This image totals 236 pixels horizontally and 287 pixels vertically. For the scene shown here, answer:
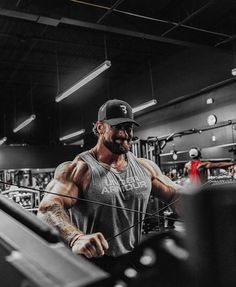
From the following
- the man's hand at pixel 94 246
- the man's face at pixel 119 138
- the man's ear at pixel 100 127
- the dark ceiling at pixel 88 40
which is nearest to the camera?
the man's hand at pixel 94 246

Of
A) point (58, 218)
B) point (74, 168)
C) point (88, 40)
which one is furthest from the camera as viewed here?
point (88, 40)

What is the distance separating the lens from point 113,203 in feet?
5.96

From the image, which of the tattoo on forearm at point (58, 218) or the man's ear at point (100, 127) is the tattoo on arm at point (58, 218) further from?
the man's ear at point (100, 127)

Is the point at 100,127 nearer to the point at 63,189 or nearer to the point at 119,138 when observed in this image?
the point at 119,138

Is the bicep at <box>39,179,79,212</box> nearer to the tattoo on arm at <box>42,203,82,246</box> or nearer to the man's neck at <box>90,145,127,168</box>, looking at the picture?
the tattoo on arm at <box>42,203,82,246</box>

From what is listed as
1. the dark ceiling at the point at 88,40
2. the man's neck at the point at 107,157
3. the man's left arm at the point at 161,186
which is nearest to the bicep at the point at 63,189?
the man's neck at the point at 107,157

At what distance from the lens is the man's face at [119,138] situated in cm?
194

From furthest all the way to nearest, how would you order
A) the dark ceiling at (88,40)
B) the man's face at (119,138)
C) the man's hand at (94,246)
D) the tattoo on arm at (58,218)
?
the dark ceiling at (88,40)
the man's face at (119,138)
the tattoo on arm at (58,218)
the man's hand at (94,246)

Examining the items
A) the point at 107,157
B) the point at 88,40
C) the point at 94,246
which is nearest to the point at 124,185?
the point at 107,157

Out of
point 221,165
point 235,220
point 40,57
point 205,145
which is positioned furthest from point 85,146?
point 235,220

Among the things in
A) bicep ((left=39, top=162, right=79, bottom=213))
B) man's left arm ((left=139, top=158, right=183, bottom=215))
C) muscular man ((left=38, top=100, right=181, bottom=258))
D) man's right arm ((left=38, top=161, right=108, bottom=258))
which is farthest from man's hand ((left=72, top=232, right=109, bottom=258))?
man's left arm ((left=139, top=158, right=183, bottom=215))

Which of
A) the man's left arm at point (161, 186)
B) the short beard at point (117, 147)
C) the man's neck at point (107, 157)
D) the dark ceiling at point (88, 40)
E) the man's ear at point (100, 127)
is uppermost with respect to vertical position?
the dark ceiling at point (88, 40)

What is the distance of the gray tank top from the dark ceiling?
4.52 metres

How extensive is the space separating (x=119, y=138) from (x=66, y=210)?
0.49 meters
